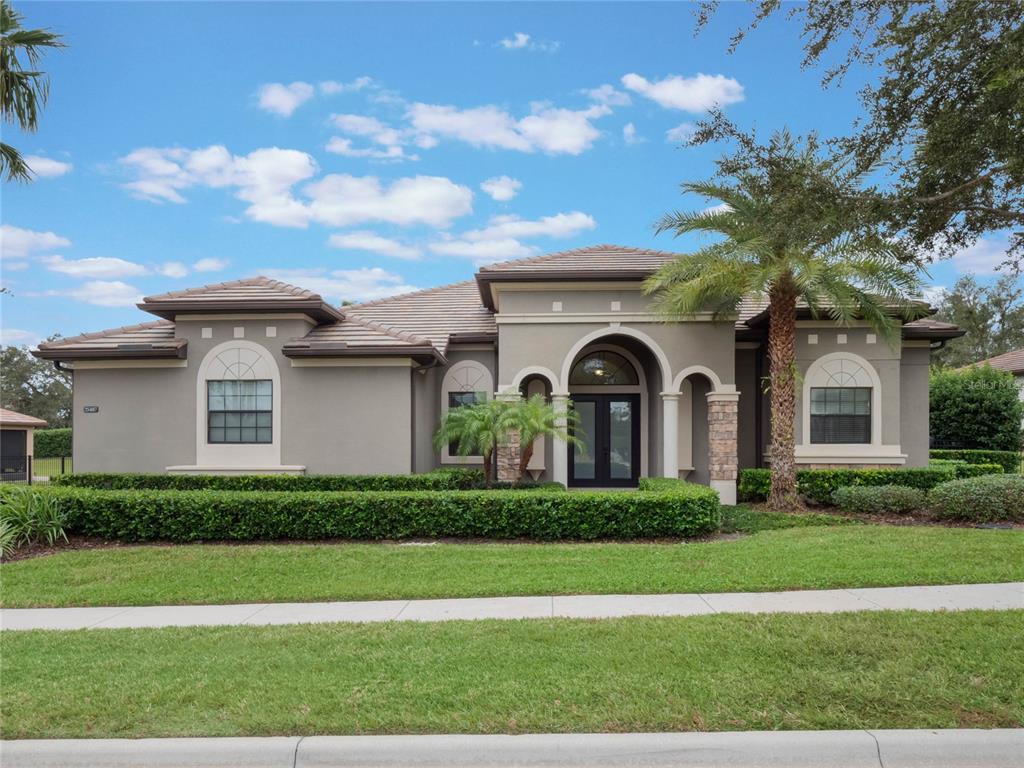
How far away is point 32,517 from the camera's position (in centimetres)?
1086

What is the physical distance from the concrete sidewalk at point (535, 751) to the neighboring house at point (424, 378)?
10.7 metres

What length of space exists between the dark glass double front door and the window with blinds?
4.43 meters

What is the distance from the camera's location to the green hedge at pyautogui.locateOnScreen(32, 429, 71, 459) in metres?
37.6

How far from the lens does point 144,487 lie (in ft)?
45.8

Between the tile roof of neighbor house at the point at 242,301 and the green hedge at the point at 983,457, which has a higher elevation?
the tile roof of neighbor house at the point at 242,301

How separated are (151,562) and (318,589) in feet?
10.2

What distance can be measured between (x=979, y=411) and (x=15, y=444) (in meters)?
41.2

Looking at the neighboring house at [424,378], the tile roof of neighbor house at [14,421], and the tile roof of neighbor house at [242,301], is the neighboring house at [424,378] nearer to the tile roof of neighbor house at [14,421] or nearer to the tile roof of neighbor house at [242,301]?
the tile roof of neighbor house at [242,301]

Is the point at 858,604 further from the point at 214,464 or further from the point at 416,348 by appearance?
the point at 214,464

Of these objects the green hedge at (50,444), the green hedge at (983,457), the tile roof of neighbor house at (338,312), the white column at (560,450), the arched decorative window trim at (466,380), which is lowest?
the green hedge at (50,444)

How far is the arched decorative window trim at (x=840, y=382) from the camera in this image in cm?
1670

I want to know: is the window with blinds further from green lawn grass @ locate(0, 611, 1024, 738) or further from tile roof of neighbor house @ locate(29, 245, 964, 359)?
green lawn grass @ locate(0, 611, 1024, 738)

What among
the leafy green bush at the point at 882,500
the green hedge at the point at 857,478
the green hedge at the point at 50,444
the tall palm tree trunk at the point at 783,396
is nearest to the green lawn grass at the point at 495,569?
the leafy green bush at the point at 882,500

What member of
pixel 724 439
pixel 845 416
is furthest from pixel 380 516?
pixel 845 416
